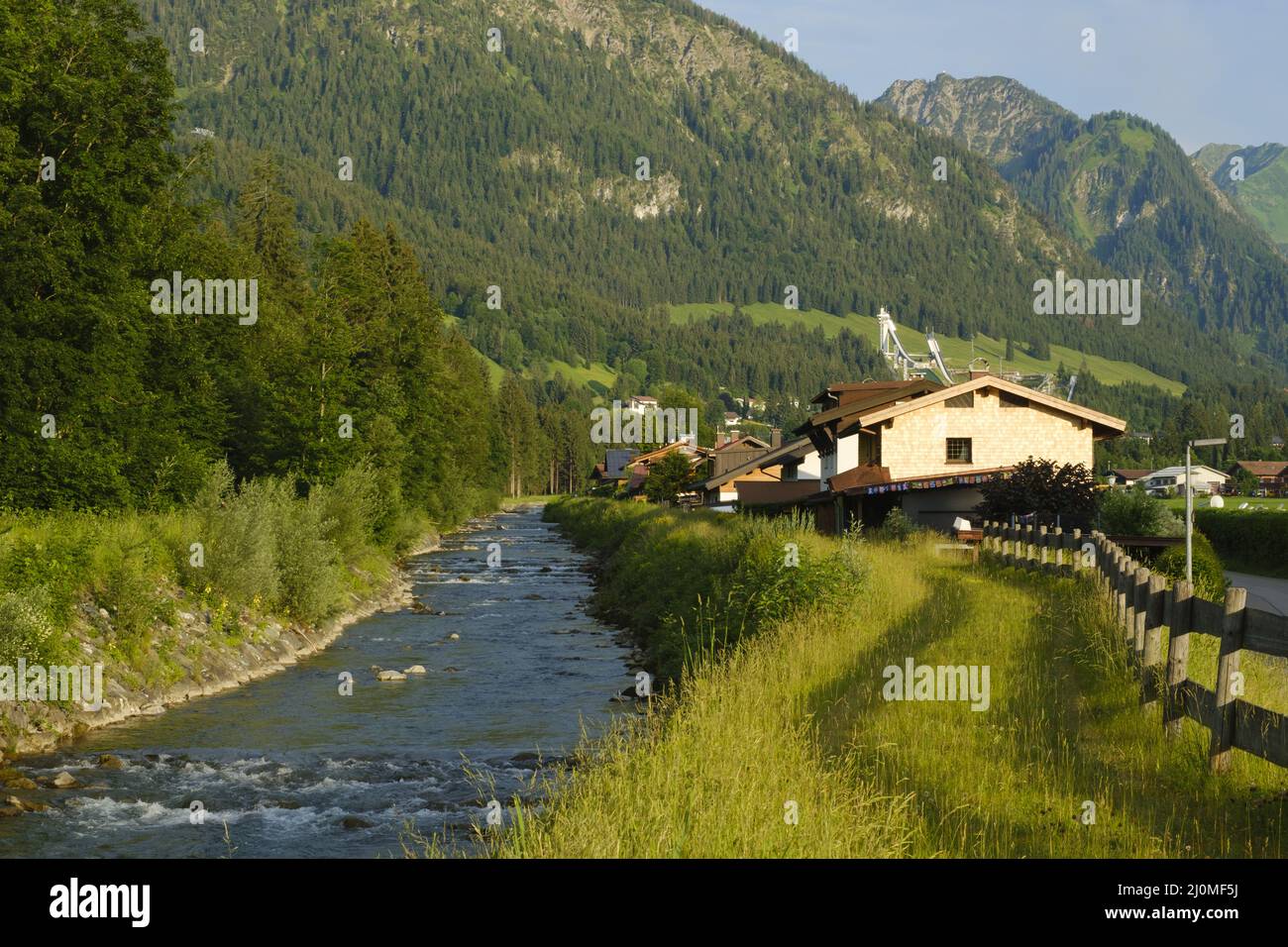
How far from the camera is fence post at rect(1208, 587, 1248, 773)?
36.5 ft

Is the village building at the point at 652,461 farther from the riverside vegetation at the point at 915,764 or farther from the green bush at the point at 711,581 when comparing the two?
the riverside vegetation at the point at 915,764

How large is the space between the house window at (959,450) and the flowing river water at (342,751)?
30.1m

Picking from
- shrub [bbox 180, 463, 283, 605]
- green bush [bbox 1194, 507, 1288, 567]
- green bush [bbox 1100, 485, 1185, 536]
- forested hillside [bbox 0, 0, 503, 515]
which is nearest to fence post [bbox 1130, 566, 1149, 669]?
shrub [bbox 180, 463, 283, 605]

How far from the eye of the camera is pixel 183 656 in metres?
26.4

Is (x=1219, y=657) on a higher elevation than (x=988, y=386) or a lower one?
lower

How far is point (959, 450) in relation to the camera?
2393 inches

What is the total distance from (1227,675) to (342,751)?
14557 mm

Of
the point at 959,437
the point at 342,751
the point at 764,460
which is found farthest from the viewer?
the point at 764,460

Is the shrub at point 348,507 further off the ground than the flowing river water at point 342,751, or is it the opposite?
the shrub at point 348,507

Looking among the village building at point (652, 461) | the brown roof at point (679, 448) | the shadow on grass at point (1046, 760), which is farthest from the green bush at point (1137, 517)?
the brown roof at point (679, 448)

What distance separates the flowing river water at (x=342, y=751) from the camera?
15625 millimetres

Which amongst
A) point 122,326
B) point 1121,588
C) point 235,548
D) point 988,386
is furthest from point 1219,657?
point 988,386

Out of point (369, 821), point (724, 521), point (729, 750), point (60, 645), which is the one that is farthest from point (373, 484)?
point (729, 750)

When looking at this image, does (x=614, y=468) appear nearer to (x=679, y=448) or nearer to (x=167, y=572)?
(x=679, y=448)
